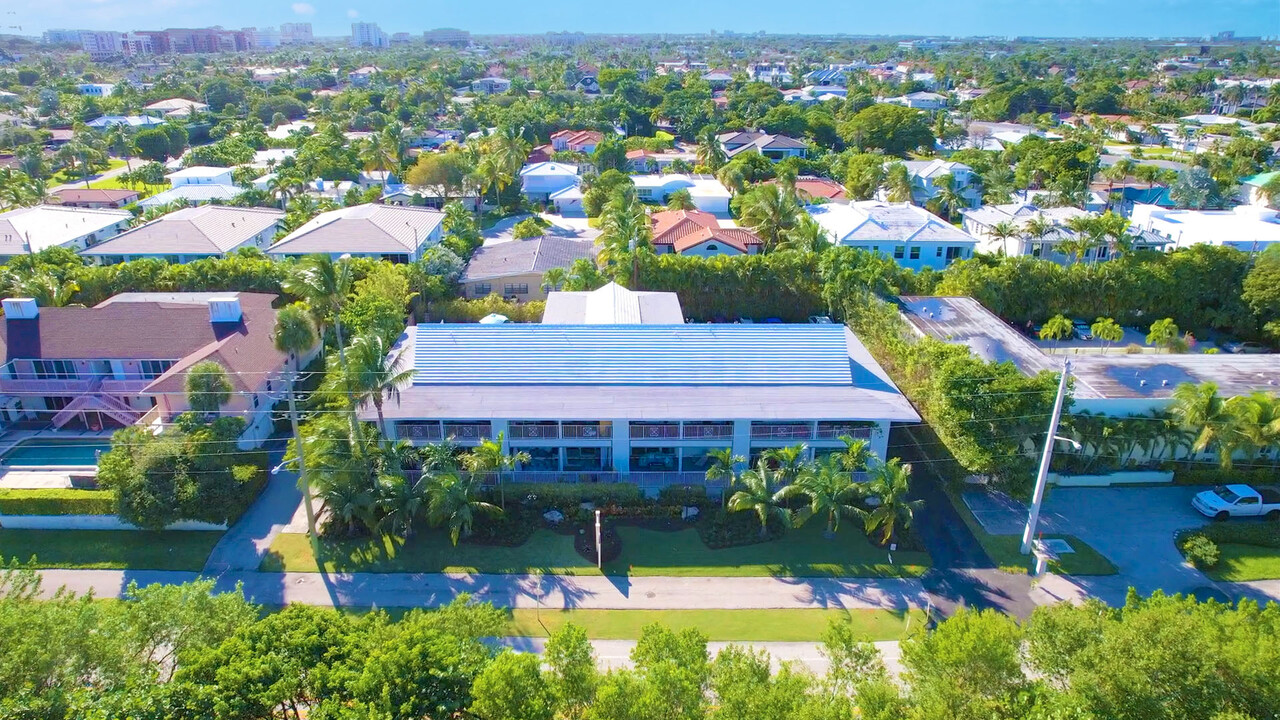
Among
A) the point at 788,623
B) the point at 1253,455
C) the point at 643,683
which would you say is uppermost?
the point at 643,683

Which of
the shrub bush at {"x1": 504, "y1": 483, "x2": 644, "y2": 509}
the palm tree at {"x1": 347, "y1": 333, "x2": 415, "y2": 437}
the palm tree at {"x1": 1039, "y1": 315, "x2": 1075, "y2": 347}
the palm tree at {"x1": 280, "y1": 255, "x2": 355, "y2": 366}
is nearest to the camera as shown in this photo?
the palm tree at {"x1": 347, "y1": 333, "x2": 415, "y2": 437}

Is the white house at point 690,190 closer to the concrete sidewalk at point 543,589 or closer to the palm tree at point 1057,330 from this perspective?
the palm tree at point 1057,330

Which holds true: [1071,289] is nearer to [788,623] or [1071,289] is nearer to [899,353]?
[899,353]

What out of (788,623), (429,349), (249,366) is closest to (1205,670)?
(788,623)

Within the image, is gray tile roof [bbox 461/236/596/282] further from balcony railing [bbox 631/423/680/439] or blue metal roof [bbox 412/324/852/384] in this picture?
balcony railing [bbox 631/423/680/439]

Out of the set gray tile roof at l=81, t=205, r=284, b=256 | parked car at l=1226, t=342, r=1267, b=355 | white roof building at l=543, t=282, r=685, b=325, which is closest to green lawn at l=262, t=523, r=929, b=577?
white roof building at l=543, t=282, r=685, b=325
